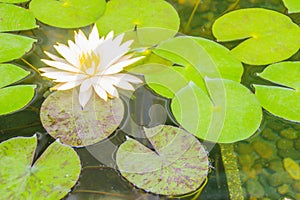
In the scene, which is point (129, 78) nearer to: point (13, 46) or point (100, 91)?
point (100, 91)

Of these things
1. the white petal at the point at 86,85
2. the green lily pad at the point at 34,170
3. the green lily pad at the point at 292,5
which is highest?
the green lily pad at the point at 292,5

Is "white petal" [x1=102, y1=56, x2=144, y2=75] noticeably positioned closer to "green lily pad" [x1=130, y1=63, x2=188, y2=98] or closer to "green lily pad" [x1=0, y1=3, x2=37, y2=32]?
"green lily pad" [x1=130, y1=63, x2=188, y2=98]

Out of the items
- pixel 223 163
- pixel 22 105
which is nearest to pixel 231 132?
pixel 223 163

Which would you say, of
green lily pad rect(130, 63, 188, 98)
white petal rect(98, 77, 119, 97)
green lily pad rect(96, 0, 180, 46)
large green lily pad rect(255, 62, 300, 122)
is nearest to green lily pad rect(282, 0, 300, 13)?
large green lily pad rect(255, 62, 300, 122)

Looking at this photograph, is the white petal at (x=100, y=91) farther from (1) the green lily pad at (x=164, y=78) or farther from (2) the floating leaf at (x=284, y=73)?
(2) the floating leaf at (x=284, y=73)

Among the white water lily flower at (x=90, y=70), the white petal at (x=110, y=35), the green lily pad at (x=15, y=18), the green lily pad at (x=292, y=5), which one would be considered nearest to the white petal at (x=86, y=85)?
the white water lily flower at (x=90, y=70)

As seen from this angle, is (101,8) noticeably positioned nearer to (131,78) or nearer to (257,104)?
(131,78)
